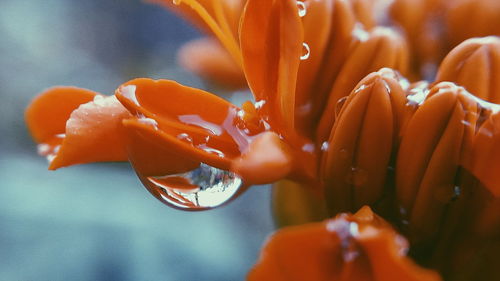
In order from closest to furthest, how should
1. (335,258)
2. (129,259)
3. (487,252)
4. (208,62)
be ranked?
(335,258) → (487,252) → (208,62) → (129,259)

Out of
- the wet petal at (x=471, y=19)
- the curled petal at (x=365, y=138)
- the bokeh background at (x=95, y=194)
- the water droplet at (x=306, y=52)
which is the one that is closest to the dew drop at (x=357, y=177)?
the curled petal at (x=365, y=138)

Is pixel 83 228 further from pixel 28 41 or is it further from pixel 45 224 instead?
pixel 28 41

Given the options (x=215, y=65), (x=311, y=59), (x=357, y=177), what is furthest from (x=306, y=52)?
(x=215, y=65)

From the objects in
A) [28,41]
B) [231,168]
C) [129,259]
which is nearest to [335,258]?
[231,168]

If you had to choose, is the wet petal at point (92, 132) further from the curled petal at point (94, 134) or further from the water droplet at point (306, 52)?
the water droplet at point (306, 52)

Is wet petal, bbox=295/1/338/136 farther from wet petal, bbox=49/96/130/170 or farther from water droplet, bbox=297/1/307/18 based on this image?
wet petal, bbox=49/96/130/170

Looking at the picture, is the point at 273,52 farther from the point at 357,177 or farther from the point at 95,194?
the point at 95,194

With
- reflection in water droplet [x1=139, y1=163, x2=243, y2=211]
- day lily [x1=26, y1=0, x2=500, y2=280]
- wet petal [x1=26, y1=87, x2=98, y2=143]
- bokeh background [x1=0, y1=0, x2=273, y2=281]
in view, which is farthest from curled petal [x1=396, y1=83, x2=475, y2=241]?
bokeh background [x1=0, y1=0, x2=273, y2=281]

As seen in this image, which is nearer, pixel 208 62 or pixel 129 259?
pixel 208 62
